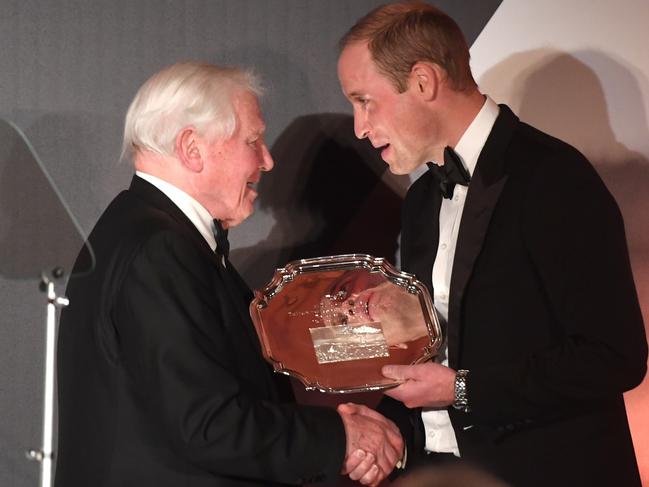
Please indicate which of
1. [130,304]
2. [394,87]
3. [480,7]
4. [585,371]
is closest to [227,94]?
[394,87]

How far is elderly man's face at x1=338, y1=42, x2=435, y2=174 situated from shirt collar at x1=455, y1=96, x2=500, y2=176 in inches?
3.5

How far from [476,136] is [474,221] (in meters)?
0.25

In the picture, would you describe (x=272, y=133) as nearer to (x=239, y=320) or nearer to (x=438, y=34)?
(x=438, y=34)

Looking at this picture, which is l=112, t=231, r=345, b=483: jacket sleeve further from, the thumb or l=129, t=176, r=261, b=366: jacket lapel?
the thumb

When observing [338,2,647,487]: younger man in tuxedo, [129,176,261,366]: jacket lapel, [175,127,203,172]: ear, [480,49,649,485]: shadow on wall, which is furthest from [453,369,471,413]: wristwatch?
[480,49,649,485]: shadow on wall

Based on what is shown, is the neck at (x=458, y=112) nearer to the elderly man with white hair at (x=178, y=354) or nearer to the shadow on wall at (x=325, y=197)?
the elderly man with white hair at (x=178, y=354)

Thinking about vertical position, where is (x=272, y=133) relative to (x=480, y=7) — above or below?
below

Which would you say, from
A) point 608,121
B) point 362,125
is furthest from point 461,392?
point 608,121

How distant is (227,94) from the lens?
235 centimetres

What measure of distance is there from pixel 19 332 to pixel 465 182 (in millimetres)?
1369

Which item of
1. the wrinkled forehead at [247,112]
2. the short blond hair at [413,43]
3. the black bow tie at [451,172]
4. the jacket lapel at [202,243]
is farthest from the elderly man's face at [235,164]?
the black bow tie at [451,172]

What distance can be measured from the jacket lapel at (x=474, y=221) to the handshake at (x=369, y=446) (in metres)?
0.23

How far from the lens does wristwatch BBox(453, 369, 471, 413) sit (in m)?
2.29

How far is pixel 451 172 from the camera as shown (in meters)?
2.48
